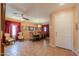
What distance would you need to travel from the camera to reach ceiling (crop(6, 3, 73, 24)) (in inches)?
85.0

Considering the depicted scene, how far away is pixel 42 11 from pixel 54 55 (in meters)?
0.93

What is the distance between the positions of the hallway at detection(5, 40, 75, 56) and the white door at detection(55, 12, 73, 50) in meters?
0.16

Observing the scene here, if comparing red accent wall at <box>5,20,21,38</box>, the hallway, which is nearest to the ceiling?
red accent wall at <box>5,20,21,38</box>

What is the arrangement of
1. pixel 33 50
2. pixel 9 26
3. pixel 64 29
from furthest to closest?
pixel 64 29
pixel 33 50
pixel 9 26

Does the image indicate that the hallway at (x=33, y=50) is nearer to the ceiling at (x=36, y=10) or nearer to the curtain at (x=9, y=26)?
the curtain at (x=9, y=26)

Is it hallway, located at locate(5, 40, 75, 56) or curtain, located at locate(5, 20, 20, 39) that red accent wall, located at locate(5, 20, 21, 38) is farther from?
hallway, located at locate(5, 40, 75, 56)

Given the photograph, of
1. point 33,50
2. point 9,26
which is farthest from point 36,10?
point 33,50

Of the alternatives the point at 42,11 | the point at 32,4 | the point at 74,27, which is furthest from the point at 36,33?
the point at 74,27

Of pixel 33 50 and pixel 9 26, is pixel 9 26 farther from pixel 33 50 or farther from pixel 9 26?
pixel 33 50

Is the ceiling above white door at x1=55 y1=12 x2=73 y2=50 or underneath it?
above

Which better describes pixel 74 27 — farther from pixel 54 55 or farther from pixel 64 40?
pixel 54 55

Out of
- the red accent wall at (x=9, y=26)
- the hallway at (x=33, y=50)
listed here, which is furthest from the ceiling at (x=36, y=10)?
the hallway at (x=33, y=50)

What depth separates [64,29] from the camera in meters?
2.52

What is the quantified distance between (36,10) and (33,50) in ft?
2.73
